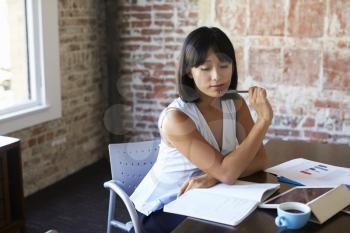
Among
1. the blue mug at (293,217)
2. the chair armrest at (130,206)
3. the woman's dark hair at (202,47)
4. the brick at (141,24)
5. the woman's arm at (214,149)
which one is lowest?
the chair armrest at (130,206)

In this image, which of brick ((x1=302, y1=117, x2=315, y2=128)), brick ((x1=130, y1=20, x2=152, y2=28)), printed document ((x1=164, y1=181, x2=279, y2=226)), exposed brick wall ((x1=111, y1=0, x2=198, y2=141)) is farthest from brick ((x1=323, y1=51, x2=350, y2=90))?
printed document ((x1=164, y1=181, x2=279, y2=226))

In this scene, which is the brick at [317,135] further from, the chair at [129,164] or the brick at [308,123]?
the chair at [129,164]

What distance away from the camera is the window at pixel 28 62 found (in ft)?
11.7

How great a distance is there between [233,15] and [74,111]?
1.58 m

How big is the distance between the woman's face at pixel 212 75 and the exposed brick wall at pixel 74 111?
6.71 feet

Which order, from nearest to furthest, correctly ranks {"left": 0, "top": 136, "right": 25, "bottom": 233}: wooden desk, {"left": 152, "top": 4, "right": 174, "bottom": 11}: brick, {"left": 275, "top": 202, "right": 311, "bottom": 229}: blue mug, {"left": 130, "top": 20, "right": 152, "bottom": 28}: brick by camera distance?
{"left": 275, "top": 202, "right": 311, "bottom": 229}: blue mug, {"left": 0, "top": 136, "right": 25, "bottom": 233}: wooden desk, {"left": 152, "top": 4, "right": 174, "bottom": 11}: brick, {"left": 130, "top": 20, "right": 152, "bottom": 28}: brick

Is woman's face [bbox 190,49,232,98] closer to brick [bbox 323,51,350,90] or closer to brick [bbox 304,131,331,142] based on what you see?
brick [bbox 323,51,350,90]

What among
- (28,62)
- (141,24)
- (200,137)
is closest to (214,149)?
(200,137)

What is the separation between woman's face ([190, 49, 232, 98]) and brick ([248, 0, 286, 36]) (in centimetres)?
205

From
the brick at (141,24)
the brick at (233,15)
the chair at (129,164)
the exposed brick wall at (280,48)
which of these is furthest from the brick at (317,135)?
the chair at (129,164)

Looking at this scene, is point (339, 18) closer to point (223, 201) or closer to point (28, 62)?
point (28, 62)

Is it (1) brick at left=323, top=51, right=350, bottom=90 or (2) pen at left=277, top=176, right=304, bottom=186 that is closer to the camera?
(2) pen at left=277, top=176, right=304, bottom=186

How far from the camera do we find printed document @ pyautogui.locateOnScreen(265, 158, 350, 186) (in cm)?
182

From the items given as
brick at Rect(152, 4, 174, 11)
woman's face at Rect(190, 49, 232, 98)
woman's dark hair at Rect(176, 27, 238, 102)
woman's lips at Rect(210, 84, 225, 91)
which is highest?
brick at Rect(152, 4, 174, 11)
